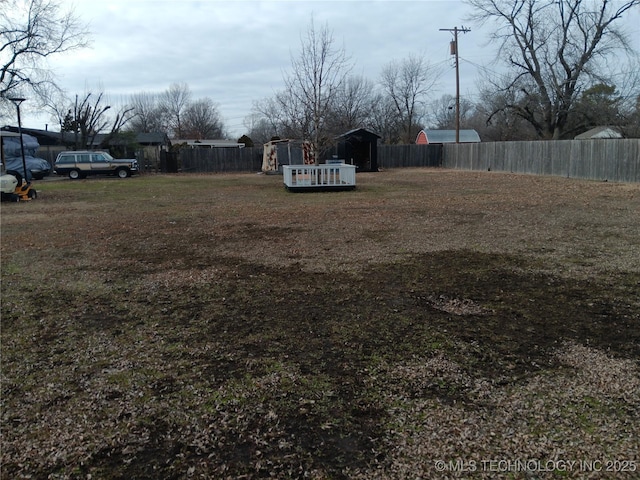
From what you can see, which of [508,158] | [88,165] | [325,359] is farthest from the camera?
[88,165]

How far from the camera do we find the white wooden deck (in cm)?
1557

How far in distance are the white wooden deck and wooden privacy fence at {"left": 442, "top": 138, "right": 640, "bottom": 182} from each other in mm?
9801

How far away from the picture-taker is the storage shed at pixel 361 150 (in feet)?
95.2

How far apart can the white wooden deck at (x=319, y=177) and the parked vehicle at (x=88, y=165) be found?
1512cm

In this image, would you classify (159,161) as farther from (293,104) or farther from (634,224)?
(634,224)

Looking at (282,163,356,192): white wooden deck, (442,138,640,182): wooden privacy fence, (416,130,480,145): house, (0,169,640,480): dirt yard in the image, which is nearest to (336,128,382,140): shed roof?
(442,138,640,182): wooden privacy fence

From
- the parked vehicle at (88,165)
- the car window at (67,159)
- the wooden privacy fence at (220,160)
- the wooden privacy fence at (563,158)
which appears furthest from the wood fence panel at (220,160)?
the wooden privacy fence at (563,158)

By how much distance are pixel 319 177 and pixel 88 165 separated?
55.5 ft

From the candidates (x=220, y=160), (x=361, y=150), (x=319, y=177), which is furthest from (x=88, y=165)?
(x=319, y=177)

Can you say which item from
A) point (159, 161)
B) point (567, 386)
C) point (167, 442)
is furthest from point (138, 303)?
point (159, 161)

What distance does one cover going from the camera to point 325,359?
3.20 meters

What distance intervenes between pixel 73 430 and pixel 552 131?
37.4 metres

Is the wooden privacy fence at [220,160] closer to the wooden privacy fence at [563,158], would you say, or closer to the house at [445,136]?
the wooden privacy fence at [563,158]

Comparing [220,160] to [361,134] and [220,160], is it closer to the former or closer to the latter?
[220,160]
